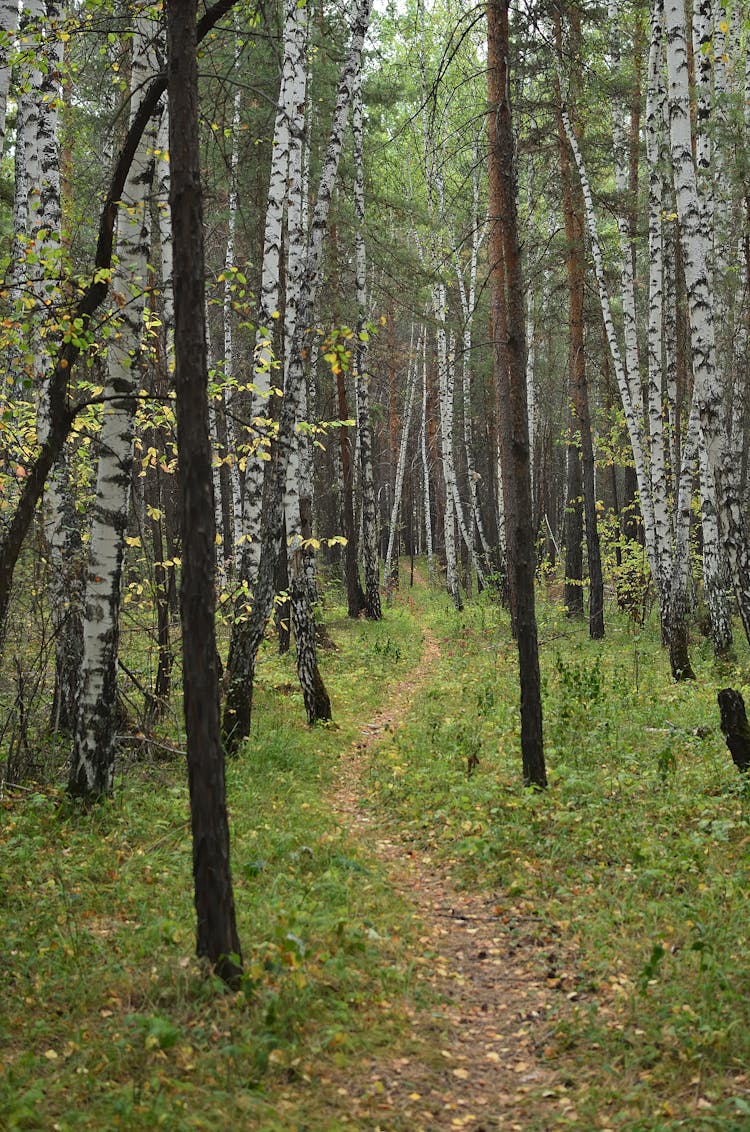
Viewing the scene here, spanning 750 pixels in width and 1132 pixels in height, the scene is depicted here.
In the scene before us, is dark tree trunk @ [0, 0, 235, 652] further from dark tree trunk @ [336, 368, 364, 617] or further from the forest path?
dark tree trunk @ [336, 368, 364, 617]

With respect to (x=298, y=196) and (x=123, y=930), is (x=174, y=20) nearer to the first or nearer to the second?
(x=123, y=930)

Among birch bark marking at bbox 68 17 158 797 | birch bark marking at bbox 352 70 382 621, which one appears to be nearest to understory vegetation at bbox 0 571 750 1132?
birch bark marking at bbox 68 17 158 797

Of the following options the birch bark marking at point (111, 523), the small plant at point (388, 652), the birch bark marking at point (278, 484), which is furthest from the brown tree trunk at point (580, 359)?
the birch bark marking at point (111, 523)

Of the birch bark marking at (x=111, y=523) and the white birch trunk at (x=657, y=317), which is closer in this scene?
the birch bark marking at (x=111, y=523)

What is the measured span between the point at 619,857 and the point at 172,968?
3.57m

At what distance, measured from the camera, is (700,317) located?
34.6 ft

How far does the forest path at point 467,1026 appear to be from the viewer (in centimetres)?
395

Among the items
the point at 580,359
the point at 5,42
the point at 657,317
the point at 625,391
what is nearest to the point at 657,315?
the point at 657,317

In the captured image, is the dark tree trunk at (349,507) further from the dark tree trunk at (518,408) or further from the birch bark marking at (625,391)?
the dark tree trunk at (518,408)

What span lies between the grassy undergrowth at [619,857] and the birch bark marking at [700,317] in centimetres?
215

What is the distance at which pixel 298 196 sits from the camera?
10.4 meters

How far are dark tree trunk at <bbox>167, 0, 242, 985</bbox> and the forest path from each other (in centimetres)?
108

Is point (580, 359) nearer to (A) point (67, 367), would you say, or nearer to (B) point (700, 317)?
(B) point (700, 317)

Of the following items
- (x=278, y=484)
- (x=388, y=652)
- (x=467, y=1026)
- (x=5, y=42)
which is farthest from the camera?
(x=388, y=652)
